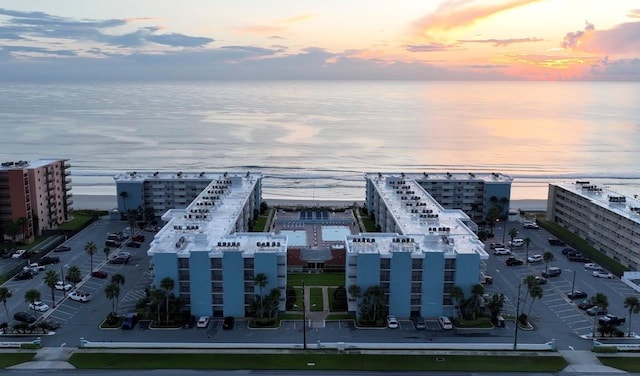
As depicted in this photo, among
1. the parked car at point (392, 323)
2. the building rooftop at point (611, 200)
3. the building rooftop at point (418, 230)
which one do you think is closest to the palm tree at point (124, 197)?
the building rooftop at point (418, 230)

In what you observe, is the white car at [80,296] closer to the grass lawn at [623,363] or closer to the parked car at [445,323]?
the parked car at [445,323]

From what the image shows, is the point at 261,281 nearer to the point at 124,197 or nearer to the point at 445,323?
the point at 445,323

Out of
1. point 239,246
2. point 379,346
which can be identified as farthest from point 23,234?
point 379,346

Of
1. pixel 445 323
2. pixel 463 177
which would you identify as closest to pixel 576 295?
pixel 445 323

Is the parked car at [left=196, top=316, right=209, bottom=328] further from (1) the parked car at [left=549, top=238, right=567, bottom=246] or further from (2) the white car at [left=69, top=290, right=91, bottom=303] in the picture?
(1) the parked car at [left=549, top=238, right=567, bottom=246]

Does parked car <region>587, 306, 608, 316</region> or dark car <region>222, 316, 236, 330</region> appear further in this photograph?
parked car <region>587, 306, 608, 316</region>

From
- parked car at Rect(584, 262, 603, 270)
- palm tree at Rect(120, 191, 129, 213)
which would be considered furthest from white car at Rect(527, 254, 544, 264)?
palm tree at Rect(120, 191, 129, 213)

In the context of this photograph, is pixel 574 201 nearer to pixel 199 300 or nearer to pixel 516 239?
pixel 516 239
